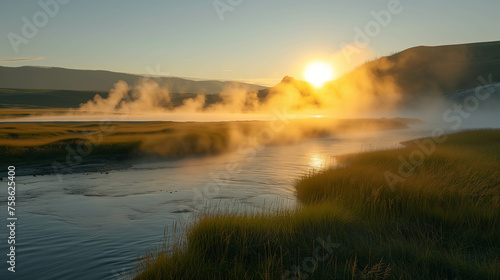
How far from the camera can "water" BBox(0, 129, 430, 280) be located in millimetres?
9672

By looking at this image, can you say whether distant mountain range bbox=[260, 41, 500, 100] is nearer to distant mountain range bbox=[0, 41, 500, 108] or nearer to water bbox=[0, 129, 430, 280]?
distant mountain range bbox=[0, 41, 500, 108]

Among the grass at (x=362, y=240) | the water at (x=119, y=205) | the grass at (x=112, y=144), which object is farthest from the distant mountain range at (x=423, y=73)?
the grass at (x=362, y=240)

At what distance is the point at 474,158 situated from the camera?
18.9 meters

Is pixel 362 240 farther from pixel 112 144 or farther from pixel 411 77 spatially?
pixel 411 77

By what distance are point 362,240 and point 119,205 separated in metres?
10.4

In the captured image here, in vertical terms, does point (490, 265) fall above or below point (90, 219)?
above

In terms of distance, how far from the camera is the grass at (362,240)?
24.0ft

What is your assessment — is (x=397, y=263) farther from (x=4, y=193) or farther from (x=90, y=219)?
(x=4, y=193)

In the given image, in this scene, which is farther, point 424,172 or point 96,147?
point 96,147

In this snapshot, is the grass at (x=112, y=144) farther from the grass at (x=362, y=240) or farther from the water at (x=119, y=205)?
the grass at (x=362, y=240)

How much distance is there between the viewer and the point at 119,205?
15.5 m

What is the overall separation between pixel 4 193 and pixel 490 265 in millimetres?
18617

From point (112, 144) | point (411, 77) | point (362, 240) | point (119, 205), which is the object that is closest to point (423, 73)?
point (411, 77)

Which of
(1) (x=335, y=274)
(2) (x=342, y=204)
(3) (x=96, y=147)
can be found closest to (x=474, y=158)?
(2) (x=342, y=204)
